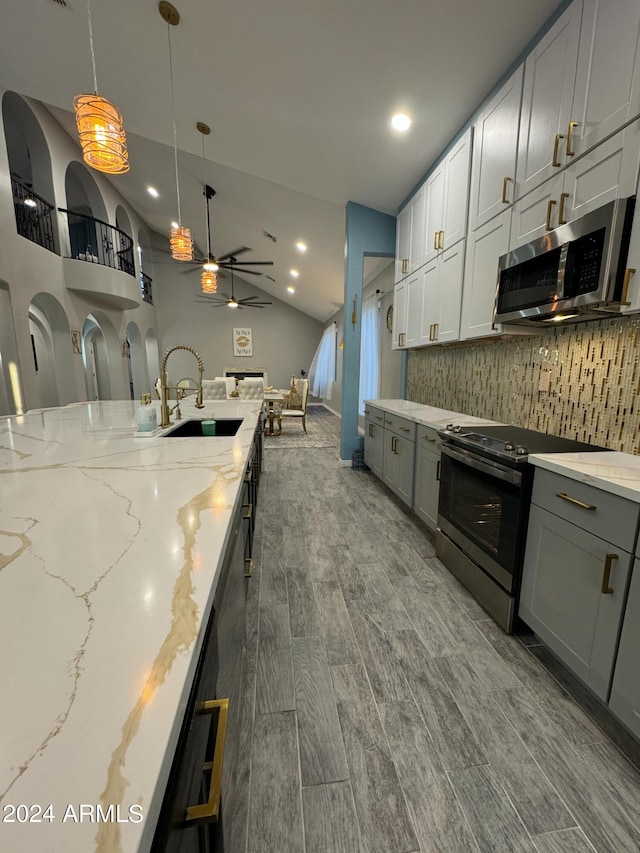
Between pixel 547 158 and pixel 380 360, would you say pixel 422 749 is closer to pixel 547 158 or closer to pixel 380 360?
pixel 547 158

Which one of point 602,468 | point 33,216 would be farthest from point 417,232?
point 33,216

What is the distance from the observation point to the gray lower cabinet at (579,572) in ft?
3.90

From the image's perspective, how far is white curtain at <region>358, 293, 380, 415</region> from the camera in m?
5.80

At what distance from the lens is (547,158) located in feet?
5.80

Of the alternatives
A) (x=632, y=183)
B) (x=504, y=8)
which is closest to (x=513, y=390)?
(x=632, y=183)

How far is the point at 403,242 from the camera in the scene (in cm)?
375

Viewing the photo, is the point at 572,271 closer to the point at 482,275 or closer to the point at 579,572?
the point at 482,275

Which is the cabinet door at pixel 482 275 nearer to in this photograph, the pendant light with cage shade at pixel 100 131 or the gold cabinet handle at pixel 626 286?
the gold cabinet handle at pixel 626 286

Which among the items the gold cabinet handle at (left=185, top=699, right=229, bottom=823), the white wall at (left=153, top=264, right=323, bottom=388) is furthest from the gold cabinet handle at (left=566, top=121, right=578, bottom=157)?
the white wall at (left=153, top=264, right=323, bottom=388)

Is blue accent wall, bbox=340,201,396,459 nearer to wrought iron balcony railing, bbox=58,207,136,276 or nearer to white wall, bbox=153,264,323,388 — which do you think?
wrought iron balcony railing, bbox=58,207,136,276

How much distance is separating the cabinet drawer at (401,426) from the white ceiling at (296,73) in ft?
7.08

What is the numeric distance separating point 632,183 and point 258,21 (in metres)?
2.23

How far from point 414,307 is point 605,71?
6.63ft

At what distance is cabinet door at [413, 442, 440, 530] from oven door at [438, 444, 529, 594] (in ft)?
0.53
